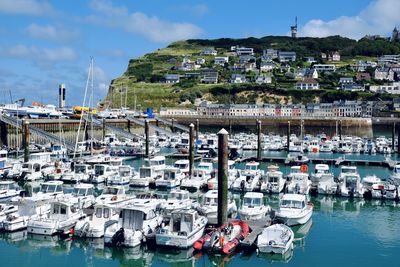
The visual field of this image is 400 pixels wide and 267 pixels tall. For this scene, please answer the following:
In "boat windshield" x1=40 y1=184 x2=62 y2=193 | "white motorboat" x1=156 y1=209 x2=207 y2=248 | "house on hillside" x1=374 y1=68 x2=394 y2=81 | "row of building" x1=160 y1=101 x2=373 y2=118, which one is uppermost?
"house on hillside" x1=374 y1=68 x2=394 y2=81

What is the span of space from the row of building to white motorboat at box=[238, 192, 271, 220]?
103m

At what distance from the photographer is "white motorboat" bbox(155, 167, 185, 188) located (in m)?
41.0

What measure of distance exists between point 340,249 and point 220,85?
143m

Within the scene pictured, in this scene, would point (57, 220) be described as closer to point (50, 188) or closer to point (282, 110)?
point (50, 188)

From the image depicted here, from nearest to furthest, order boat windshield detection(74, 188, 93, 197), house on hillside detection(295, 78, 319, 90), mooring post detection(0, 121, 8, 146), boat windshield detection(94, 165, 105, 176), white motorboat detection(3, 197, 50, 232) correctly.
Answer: white motorboat detection(3, 197, 50, 232), boat windshield detection(74, 188, 93, 197), boat windshield detection(94, 165, 105, 176), mooring post detection(0, 121, 8, 146), house on hillside detection(295, 78, 319, 90)

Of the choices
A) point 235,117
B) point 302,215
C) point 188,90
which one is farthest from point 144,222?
point 188,90

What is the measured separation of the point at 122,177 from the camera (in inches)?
1668

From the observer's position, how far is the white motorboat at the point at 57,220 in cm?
2656

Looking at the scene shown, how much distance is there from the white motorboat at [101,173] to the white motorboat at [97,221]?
49.5 feet

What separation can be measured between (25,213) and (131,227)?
690 cm

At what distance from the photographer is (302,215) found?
1168 inches

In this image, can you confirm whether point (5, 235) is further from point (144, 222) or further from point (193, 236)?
point (193, 236)

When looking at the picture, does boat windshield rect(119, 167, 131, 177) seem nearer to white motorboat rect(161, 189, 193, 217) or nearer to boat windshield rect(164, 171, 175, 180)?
boat windshield rect(164, 171, 175, 180)

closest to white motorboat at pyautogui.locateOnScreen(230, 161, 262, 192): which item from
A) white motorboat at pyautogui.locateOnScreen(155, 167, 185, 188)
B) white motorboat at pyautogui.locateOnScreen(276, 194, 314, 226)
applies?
white motorboat at pyautogui.locateOnScreen(155, 167, 185, 188)
